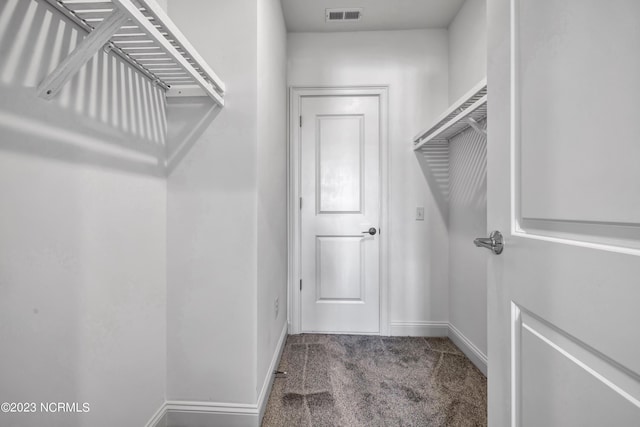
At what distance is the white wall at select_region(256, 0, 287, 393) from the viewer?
1495mm

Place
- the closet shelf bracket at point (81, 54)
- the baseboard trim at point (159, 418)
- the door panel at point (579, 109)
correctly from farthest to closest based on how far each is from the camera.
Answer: the baseboard trim at point (159, 418)
the closet shelf bracket at point (81, 54)
the door panel at point (579, 109)

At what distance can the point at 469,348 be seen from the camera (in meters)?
2.10

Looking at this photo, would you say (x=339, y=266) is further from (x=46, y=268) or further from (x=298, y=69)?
(x=46, y=268)

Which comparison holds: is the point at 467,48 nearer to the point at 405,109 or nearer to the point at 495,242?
the point at 405,109

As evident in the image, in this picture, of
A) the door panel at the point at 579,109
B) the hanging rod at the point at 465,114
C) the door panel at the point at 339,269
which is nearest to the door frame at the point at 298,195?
the door panel at the point at 339,269

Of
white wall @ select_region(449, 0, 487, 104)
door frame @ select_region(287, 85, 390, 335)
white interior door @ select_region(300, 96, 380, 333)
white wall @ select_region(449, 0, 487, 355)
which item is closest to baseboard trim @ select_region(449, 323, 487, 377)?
white wall @ select_region(449, 0, 487, 355)

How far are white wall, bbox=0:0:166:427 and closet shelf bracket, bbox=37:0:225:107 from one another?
44mm

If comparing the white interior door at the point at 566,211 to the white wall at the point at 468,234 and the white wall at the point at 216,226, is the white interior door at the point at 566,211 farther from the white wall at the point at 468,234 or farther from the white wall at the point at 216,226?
the white wall at the point at 468,234

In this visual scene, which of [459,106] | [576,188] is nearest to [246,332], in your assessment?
[576,188]

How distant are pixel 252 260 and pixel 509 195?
3.48ft

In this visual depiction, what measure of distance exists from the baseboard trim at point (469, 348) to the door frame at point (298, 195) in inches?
19.8

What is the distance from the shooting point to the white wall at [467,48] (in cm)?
192

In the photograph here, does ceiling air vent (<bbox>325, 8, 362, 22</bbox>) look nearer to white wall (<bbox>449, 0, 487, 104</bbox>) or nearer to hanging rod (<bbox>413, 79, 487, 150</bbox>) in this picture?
white wall (<bbox>449, 0, 487, 104</bbox>)

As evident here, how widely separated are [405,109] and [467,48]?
58 centimetres
